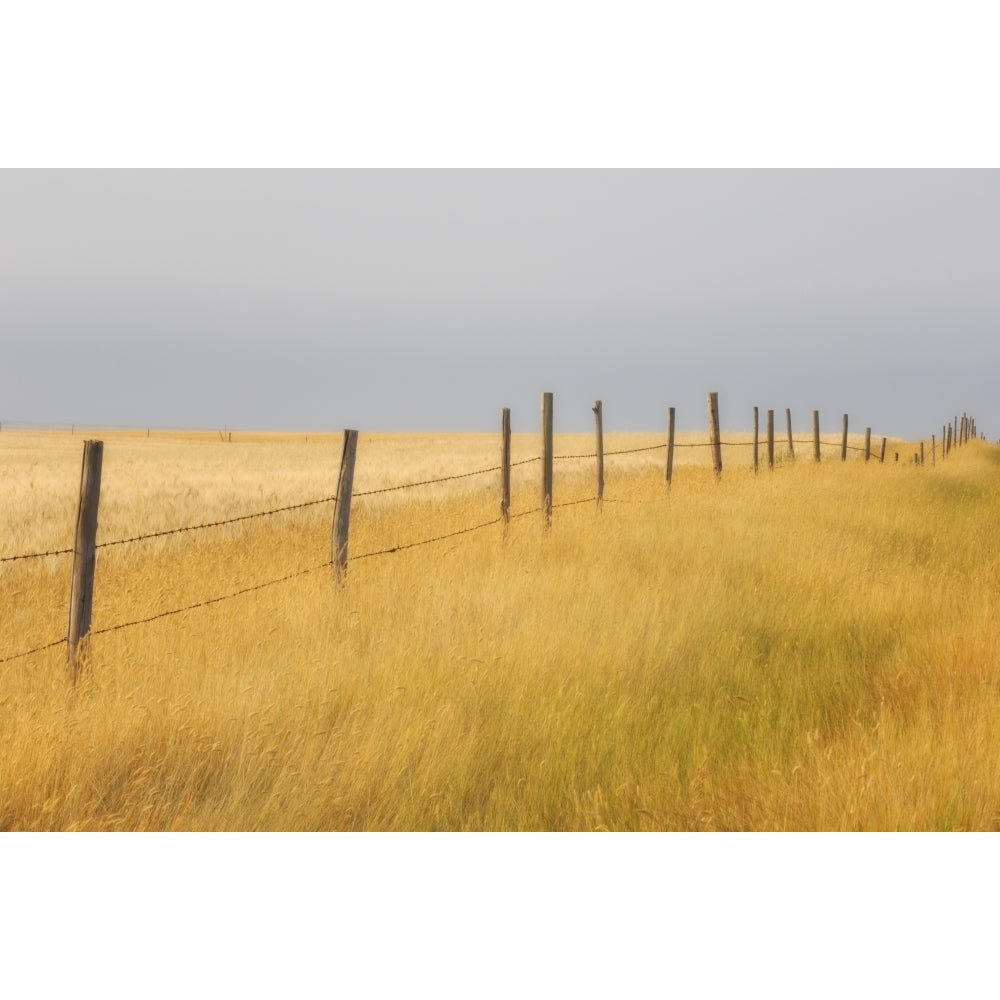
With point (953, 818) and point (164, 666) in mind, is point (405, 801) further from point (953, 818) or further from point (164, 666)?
point (953, 818)

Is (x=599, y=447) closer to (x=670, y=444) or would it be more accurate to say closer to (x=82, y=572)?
(x=670, y=444)

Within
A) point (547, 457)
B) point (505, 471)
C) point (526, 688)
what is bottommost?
point (526, 688)

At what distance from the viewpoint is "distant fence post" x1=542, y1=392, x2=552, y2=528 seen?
421 inches

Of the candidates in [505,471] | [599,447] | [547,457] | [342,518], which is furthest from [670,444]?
[342,518]

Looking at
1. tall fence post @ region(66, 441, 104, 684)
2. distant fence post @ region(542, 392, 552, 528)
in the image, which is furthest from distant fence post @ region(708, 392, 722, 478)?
tall fence post @ region(66, 441, 104, 684)

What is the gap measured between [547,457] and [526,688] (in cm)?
619

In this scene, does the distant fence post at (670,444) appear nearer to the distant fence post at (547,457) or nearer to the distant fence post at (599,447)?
the distant fence post at (599,447)

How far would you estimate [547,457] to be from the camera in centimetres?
1096

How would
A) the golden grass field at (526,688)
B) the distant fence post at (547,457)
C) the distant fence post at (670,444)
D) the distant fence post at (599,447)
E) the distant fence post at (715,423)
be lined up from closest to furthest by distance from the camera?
Answer: the golden grass field at (526,688) → the distant fence post at (547,457) → the distant fence post at (599,447) → the distant fence post at (670,444) → the distant fence post at (715,423)

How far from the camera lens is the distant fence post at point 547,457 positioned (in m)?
10.7

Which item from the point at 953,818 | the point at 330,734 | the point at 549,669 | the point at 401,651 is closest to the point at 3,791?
the point at 330,734

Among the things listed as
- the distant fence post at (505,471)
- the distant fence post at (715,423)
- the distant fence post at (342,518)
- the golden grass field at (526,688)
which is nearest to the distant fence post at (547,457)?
the distant fence post at (505,471)

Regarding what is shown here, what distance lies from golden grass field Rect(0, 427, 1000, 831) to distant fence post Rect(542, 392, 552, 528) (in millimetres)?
824

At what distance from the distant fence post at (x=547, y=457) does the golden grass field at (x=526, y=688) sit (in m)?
0.82
